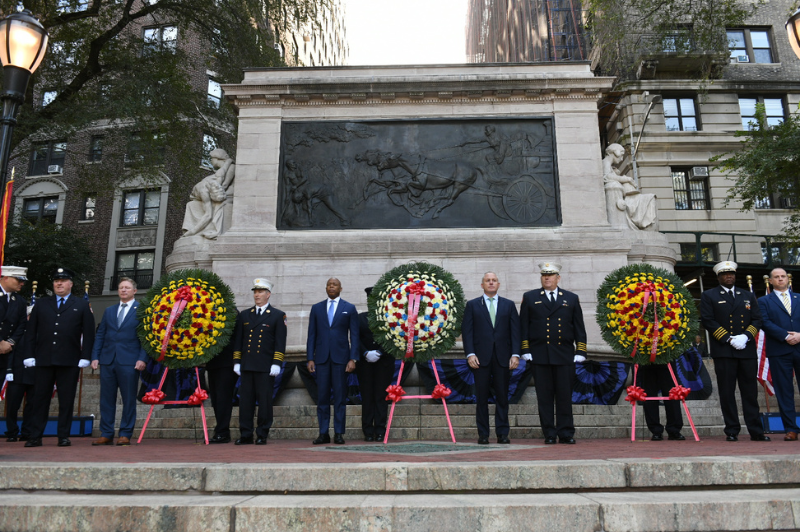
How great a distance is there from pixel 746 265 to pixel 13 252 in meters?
32.4

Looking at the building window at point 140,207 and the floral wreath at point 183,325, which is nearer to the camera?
the floral wreath at point 183,325

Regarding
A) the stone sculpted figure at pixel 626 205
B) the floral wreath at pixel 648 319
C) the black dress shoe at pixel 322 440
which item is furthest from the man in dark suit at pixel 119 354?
the stone sculpted figure at pixel 626 205

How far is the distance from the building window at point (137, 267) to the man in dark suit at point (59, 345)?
2775 cm

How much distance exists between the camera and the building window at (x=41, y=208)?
37938 mm

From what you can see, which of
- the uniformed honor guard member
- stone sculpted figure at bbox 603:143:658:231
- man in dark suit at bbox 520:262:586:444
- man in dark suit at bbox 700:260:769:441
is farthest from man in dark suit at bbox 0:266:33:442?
stone sculpted figure at bbox 603:143:658:231

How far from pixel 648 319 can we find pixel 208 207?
1074 centimetres

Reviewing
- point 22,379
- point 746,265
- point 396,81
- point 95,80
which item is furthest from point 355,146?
point 746,265

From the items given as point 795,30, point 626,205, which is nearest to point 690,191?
point 626,205

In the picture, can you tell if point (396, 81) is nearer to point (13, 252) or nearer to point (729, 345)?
point (729, 345)

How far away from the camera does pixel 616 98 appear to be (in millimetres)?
32281

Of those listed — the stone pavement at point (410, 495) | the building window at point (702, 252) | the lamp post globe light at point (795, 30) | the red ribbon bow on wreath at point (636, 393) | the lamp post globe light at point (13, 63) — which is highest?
the building window at point (702, 252)

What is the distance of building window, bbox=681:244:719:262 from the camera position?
1110 inches

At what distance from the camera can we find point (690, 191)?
30938 mm

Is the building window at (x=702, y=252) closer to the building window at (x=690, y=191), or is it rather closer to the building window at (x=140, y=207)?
the building window at (x=690, y=191)
